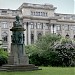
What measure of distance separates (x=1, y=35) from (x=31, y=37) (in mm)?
7969

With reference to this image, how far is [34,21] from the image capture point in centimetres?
8262

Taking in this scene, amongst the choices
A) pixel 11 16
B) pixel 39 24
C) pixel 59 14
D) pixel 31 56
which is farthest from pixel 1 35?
pixel 31 56

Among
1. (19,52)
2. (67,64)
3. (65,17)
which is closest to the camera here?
(19,52)

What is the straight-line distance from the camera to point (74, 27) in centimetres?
8800

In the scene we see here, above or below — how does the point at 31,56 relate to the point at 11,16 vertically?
below

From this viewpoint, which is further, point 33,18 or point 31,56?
point 33,18

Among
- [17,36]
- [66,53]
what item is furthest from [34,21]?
[17,36]

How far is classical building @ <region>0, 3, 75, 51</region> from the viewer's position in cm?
7994

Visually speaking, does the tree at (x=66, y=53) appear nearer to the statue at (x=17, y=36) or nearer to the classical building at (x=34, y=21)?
the statue at (x=17, y=36)

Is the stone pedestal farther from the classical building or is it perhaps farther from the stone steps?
the classical building

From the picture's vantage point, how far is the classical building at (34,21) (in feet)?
262

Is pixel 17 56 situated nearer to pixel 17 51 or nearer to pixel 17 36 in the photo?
pixel 17 51

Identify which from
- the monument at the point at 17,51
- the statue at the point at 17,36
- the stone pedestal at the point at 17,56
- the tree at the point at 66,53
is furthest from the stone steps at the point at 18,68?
the tree at the point at 66,53

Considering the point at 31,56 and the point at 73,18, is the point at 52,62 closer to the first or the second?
the point at 31,56
